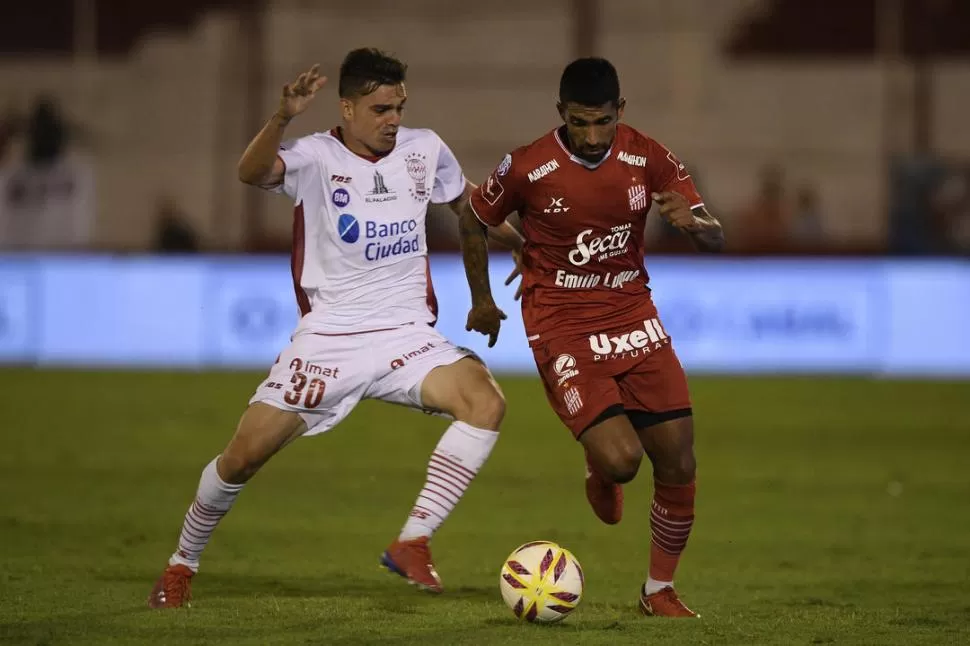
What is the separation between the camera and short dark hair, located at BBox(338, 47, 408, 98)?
267 inches

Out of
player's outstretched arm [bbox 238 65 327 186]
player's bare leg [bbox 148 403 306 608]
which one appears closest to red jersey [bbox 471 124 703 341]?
player's outstretched arm [bbox 238 65 327 186]

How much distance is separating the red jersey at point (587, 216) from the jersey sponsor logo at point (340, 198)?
614 millimetres

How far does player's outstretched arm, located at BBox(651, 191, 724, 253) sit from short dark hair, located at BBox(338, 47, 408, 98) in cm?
128

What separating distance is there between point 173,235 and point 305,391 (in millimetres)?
12583

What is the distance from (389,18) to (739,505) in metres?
15.0

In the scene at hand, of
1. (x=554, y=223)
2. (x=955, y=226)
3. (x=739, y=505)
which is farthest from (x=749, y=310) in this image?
(x=554, y=223)

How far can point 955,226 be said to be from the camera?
1798 centimetres

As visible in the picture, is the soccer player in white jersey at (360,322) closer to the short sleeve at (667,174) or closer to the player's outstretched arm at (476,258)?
the player's outstretched arm at (476,258)

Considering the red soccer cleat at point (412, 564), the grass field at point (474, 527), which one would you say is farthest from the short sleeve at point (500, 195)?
the grass field at point (474, 527)

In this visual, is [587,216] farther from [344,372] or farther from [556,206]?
[344,372]

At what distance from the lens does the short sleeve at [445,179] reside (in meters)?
7.23

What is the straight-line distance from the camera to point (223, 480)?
6543 millimetres

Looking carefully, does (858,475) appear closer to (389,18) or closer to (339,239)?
(339,239)

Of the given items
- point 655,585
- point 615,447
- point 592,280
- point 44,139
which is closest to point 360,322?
point 592,280
